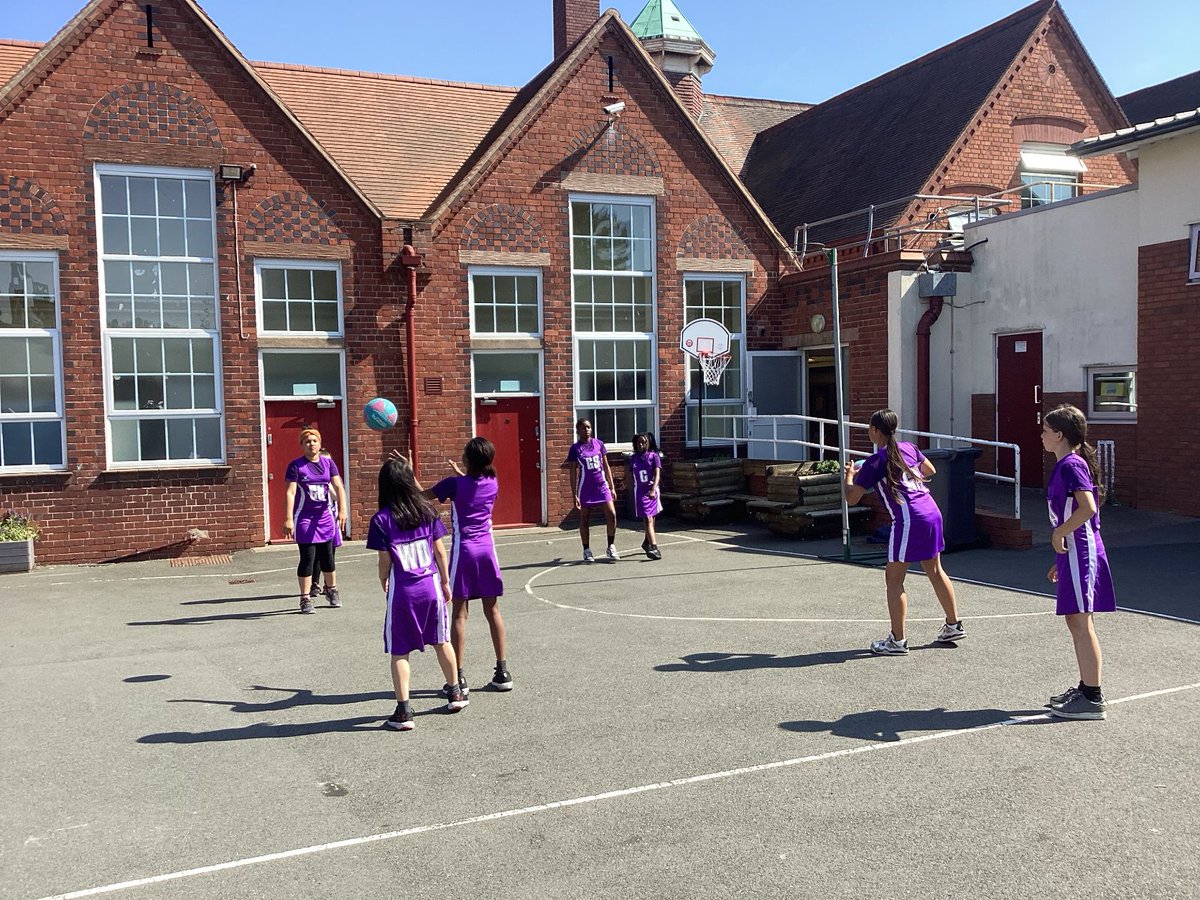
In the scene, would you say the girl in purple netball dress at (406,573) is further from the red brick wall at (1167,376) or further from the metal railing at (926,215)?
the metal railing at (926,215)

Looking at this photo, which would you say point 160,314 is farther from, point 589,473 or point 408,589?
point 408,589

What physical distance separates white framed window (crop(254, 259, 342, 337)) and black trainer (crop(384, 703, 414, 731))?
33.9 ft

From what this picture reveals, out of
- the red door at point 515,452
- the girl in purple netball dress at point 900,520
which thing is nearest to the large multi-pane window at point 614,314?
the red door at point 515,452

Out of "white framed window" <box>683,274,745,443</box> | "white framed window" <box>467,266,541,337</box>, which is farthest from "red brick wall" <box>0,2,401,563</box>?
"white framed window" <box>683,274,745,443</box>

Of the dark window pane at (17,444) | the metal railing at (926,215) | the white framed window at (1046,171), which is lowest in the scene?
the dark window pane at (17,444)

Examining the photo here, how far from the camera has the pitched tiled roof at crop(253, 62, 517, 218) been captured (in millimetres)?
19250

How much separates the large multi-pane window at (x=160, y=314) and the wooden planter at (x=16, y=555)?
5.53 ft

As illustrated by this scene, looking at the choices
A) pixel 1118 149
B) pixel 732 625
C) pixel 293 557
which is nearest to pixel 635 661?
pixel 732 625

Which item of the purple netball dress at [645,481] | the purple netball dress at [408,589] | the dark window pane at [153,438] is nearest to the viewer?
the purple netball dress at [408,589]

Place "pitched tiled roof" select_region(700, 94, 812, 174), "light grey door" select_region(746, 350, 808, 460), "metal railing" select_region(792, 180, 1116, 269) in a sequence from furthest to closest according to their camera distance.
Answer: "pitched tiled roof" select_region(700, 94, 812, 174) < "metal railing" select_region(792, 180, 1116, 269) < "light grey door" select_region(746, 350, 808, 460)

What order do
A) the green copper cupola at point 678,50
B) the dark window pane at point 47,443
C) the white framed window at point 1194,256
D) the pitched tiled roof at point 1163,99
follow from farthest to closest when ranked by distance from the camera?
the green copper cupola at point 678,50 → the pitched tiled roof at point 1163,99 → the dark window pane at point 47,443 → the white framed window at point 1194,256

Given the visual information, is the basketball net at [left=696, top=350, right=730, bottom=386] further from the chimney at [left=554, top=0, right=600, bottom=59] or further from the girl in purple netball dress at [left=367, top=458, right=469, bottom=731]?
the girl in purple netball dress at [left=367, top=458, right=469, bottom=731]

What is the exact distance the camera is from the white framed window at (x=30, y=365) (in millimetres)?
14070

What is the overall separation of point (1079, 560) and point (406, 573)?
4211 mm
